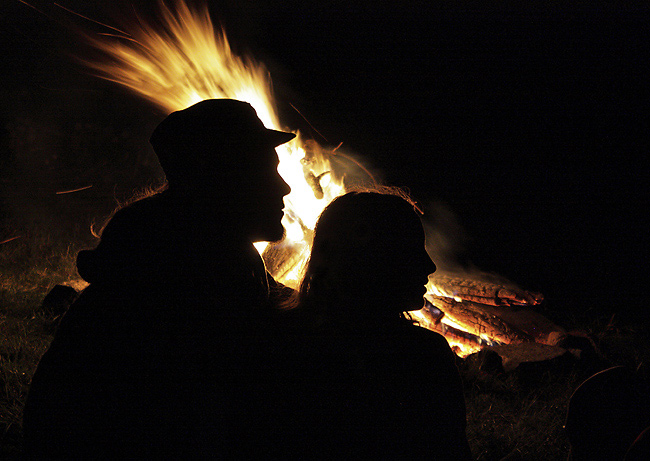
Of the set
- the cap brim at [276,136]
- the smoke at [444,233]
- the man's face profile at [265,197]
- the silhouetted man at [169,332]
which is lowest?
the smoke at [444,233]

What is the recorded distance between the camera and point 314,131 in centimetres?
811

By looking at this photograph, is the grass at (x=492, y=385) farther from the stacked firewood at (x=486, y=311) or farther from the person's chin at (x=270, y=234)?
the person's chin at (x=270, y=234)

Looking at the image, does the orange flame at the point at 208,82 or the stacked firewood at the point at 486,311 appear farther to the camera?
the stacked firewood at the point at 486,311

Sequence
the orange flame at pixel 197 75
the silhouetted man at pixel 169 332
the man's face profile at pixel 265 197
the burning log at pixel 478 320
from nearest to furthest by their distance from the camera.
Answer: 1. the silhouetted man at pixel 169 332
2. the man's face profile at pixel 265 197
3. the orange flame at pixel 197 75
4. the burning log at pixel 478 320

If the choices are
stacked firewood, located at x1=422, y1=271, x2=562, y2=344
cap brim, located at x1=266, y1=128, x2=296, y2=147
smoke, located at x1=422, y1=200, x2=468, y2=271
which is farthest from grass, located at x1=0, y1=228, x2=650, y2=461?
cap brim, located at x1=266, y1=128, x2=296, y2=147

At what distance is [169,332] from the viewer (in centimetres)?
179

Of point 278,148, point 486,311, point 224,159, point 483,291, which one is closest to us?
point 224,159

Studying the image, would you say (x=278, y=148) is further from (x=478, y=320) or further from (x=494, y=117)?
(x=494, y=117)

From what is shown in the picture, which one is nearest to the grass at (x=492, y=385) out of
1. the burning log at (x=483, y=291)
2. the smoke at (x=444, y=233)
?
A: the burning log at (x=483, y=291)

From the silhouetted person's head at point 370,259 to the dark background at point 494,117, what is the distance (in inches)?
241

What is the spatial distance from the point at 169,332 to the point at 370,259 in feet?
3.26

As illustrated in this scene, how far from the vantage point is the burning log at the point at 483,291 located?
522cm

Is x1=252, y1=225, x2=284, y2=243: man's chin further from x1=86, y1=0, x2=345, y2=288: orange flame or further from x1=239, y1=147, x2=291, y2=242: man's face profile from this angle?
x1=86, y1=0, x2=345, y2=288: orange flame

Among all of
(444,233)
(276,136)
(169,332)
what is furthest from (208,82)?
(444,233)
